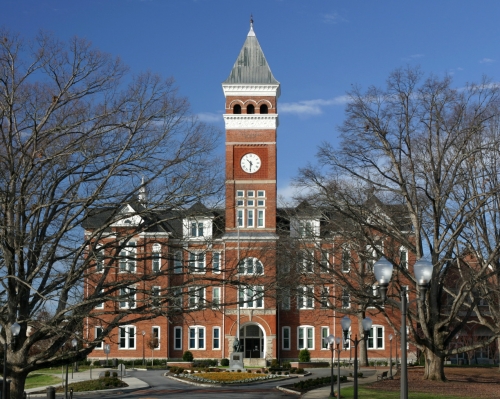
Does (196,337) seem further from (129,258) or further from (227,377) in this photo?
(129,258)

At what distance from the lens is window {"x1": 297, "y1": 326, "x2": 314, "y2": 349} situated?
66875mm

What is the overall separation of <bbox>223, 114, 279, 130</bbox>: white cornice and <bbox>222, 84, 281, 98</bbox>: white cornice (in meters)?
1.91

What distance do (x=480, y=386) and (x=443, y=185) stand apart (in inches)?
359

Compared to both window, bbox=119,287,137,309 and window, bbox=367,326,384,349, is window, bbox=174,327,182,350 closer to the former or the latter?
window, bbox=367,326,384,349

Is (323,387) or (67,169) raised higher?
(67,169)

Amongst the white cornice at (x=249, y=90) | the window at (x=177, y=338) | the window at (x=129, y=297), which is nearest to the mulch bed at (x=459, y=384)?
the window at (x=129, y=297)

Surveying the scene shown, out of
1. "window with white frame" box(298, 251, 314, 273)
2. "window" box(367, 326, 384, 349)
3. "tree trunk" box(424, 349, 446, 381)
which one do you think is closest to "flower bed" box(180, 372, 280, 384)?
"window with white frame" box(298, 251, 314, 273)

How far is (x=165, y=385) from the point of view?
42.6 m

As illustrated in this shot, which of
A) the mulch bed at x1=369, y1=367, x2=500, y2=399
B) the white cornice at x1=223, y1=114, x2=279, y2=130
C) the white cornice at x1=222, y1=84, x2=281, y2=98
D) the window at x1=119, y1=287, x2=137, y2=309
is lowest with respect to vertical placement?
the mulch bed at x1=369, y1=367, x2=500, y2=399

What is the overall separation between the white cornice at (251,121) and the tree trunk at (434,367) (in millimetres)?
33023

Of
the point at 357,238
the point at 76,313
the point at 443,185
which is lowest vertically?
the point at 76,313

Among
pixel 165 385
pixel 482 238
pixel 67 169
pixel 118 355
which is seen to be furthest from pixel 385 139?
pixel 118 355

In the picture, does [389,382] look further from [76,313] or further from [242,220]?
[242,220]

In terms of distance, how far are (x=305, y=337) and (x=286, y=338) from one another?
165 cm
